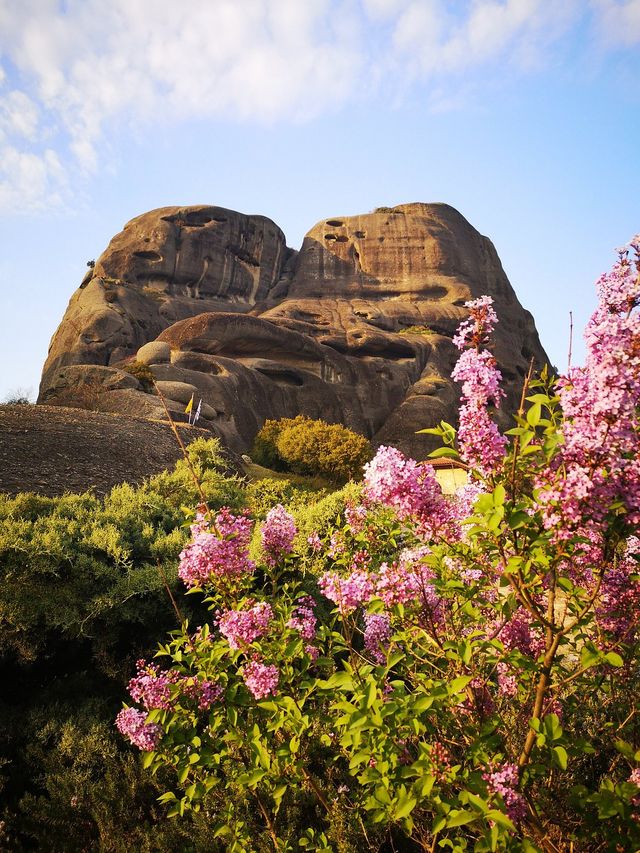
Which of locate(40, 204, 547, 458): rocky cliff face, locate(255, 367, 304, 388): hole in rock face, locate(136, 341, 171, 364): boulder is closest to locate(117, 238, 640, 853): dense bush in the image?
locate(40, 204, 547, 458): rocky cliff face

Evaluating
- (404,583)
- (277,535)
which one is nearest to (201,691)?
(277,535)

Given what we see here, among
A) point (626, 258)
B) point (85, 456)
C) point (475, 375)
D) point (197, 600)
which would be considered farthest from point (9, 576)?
point (85, 456)

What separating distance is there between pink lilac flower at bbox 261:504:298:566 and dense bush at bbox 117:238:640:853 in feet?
0.04

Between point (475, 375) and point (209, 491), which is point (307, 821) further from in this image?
point (209, 491)

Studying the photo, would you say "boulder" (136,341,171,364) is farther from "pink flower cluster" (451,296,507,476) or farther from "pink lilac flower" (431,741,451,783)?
"pink lilac flower" (431,741,451,783)

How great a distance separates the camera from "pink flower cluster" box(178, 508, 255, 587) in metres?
3.10

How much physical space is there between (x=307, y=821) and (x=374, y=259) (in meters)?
54.6

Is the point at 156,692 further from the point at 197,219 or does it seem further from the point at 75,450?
the point at 197,219

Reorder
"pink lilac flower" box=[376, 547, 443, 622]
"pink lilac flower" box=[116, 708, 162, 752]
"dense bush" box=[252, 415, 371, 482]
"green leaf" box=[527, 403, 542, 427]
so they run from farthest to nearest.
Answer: "dense bush" box=[252, 415, 371, 482], "pink lilac flower" box=[116, 708, 162, 752], "pink lilac flower" box=[376, 547, 443, 622], "green leaf" box=[527, 403, 542, 427]

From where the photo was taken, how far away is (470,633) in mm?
3131

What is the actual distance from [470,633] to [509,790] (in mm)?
887

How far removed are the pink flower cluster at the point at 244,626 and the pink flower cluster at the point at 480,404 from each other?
4.38 ft

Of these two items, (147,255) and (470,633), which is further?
(147,255)

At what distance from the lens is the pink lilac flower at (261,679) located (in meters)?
2.79
